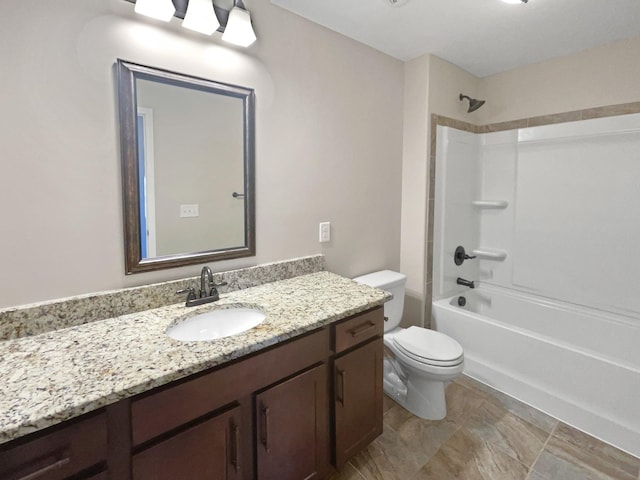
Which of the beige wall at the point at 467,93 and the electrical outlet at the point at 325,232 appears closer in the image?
the electrical outlet at the point at 325,232

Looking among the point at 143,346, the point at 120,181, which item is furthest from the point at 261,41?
the point at 143,346

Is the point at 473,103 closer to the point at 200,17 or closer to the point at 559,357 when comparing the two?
the point at 559,357

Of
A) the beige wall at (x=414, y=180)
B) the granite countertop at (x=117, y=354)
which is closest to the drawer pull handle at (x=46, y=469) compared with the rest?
the granite countertop at (x=117, y=354)

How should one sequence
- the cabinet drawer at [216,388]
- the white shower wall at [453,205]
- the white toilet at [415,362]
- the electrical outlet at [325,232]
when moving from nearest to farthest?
the cabinet drawer at [216,388]
the white toilet at [415,362]
the electrical outlet at [325,232]
the white shower wall at [453,205]

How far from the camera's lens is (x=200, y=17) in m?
1.32

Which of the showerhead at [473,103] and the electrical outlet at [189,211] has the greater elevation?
the showerhead at [473,103]

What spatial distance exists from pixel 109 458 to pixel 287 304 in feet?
2.44

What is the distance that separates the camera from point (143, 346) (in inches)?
40.1

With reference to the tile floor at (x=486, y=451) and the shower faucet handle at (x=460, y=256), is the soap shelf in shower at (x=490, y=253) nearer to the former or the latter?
the shower faucet handle at (x=460, y=256)

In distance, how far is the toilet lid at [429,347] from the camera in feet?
5.85

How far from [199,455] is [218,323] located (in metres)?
0.50

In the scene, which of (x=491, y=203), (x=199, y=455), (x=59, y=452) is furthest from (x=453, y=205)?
(x=59, y=452)

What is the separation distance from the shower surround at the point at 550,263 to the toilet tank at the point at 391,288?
46 cm

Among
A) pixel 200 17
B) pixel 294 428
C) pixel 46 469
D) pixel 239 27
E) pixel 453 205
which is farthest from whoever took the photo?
pixel 453 205
